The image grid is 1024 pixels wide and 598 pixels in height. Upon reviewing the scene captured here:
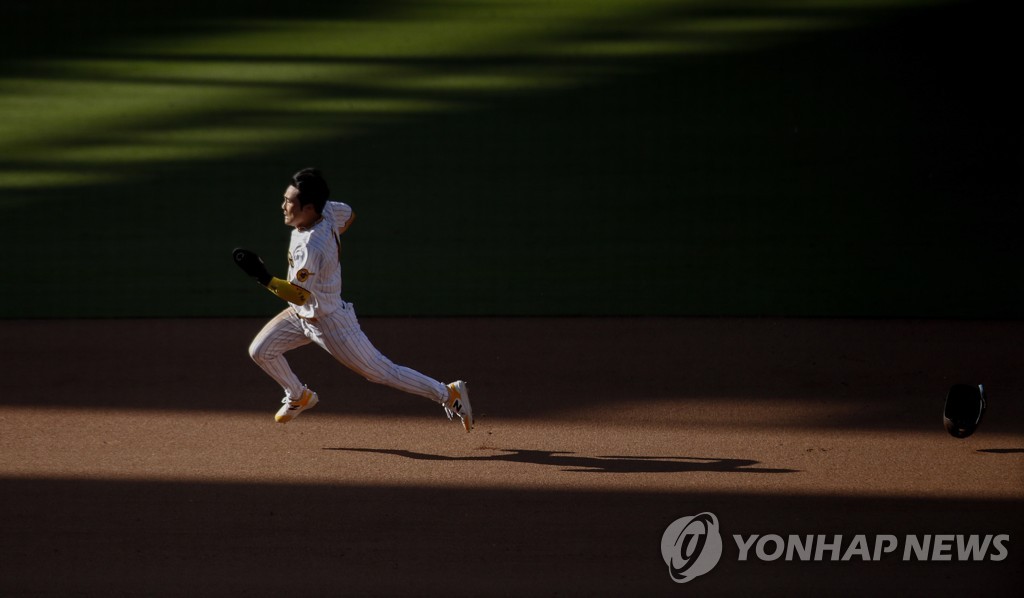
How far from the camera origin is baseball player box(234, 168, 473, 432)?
221 inches

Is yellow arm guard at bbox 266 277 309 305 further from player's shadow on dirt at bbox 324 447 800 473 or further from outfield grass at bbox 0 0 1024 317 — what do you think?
outfield grass at bbox 0 0 1024 317

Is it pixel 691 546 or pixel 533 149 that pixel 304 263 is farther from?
pixel 533 149

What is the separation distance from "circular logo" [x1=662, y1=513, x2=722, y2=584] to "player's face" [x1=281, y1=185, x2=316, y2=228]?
2.64 metres

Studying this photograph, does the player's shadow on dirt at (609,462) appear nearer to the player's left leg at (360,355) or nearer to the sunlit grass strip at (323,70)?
the player's left leg at (360,355)

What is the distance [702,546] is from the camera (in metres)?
4.59

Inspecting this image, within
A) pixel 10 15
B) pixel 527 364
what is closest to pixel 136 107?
pixel 10 15

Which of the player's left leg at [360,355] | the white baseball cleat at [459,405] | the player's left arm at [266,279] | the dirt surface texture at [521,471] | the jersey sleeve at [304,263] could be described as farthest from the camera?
the white baseball cleat at [459,405]

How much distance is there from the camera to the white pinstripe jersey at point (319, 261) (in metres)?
5.60

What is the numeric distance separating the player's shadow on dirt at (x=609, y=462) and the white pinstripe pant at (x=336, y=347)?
1.42ft

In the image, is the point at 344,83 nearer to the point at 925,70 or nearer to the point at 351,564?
the point at 925,70

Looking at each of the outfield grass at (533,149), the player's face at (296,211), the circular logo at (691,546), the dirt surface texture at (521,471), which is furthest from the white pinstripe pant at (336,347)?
the outfield grass at (533,149)

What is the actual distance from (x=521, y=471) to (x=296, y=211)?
1946 mm

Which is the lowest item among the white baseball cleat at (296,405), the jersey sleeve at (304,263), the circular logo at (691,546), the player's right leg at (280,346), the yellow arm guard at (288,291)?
the circular logo at (691,546)

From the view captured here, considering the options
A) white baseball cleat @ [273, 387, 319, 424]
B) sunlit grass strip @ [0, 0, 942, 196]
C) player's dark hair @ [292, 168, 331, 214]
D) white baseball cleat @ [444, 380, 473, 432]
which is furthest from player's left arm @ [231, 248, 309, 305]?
sunlit grass strip @ [0, 0, 942, 196]
